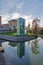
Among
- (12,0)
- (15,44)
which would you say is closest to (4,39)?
(15,44)

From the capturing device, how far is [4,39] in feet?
10.0

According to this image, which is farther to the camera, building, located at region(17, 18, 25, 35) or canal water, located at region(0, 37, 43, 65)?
building, located at region(17, 18, 25, 35)

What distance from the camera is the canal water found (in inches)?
115

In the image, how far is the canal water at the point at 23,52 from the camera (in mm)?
2913

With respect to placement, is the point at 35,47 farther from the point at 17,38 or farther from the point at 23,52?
the point at 17,38

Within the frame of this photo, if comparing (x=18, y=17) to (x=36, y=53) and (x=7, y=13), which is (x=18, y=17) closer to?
(x=7, y=13)

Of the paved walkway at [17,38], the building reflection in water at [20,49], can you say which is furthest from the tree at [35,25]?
the building reflection in water at [20,49]

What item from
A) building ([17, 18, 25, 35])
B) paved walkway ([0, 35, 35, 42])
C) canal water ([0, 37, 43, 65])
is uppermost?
building ([17, 18, 25, 35])

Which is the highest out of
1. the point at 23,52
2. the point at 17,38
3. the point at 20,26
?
the point at 20,26

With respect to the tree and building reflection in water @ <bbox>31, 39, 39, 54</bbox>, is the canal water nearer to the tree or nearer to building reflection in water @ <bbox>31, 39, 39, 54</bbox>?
building reflection in water @ <bbox>31, 39, 39, 54</bbox>

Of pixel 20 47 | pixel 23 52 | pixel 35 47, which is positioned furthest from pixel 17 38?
pixel 35 47

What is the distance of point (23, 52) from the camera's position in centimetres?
299

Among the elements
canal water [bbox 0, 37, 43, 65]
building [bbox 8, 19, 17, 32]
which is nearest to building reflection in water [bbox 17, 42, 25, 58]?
canal water [bbox 0, 37, 43, 65]

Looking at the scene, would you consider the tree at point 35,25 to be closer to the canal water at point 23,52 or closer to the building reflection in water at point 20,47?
the canal water at point 23,52
